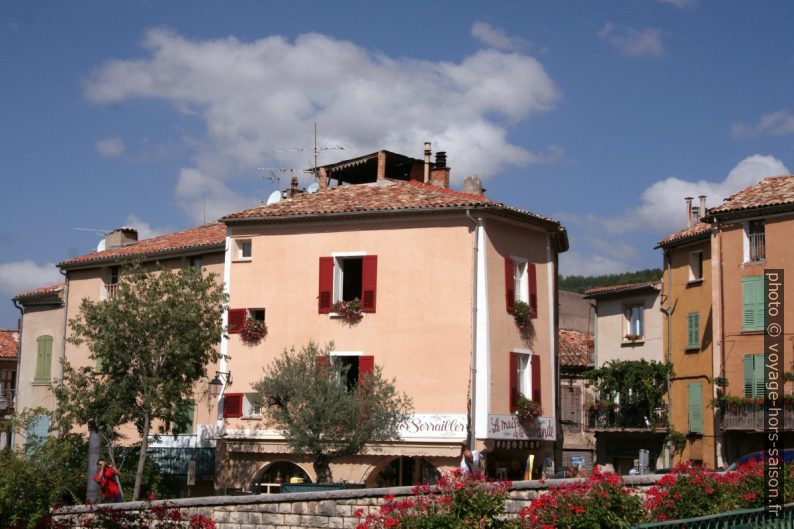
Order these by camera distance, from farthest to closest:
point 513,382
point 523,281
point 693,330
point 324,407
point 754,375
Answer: point 693,330
point 754,375
point 523,281
point 513,382
point 324,407

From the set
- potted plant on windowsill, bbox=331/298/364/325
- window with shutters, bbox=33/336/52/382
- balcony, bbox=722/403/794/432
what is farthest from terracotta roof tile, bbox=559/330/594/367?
window with shutters, bbox=33/336/52/382

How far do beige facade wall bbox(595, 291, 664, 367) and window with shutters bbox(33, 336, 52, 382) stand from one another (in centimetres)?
2314

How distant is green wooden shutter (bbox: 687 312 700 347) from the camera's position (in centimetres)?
4266

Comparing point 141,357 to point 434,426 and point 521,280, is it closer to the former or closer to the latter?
point 434,426

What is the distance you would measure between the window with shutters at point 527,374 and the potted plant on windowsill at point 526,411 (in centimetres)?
35

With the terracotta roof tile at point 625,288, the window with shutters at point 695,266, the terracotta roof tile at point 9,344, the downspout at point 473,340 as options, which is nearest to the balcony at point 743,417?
the window with shutters at point 695,266

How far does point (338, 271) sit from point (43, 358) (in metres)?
15.6

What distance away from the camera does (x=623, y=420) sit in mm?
46094

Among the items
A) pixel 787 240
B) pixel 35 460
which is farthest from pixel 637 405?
pixel 35 460

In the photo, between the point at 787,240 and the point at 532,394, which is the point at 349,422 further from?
the point at 787,240

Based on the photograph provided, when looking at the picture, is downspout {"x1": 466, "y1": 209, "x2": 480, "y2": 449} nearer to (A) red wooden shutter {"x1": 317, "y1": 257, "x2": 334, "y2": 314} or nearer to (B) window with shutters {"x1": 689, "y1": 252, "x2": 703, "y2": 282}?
(A) red wooden shutter {"x1": 317, "y1": 257, "x2": 334, "y2": 314}

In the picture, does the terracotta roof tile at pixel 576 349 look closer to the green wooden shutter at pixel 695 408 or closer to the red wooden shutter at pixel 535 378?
the green wooden shutter at pixel 695 408

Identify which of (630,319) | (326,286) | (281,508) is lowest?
(281,508)

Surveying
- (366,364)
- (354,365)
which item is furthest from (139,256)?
(366,364)
